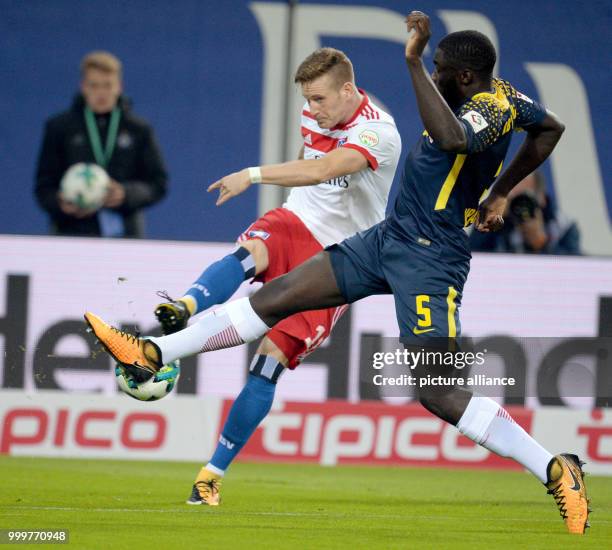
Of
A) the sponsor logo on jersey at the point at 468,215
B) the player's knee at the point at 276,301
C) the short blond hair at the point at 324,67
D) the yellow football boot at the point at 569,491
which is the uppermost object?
the short blond hair at the point at 324,67

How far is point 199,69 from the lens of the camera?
12.7 metres

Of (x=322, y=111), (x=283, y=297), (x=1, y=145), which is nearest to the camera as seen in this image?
(x=283, y=297)

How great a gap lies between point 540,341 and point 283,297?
15.1 ft

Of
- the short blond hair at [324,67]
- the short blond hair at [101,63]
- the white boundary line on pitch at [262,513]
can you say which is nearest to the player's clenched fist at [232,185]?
the short blond hair at [324,67]

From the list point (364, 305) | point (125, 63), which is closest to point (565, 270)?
point (364, 305)

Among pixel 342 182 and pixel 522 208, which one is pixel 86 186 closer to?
pixel 522 208

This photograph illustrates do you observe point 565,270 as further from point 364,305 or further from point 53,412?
point 53,412

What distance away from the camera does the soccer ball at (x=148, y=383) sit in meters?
6.25

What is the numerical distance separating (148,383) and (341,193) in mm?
1737

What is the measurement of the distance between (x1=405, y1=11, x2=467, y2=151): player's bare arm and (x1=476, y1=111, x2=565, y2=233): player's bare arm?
0.94 metres

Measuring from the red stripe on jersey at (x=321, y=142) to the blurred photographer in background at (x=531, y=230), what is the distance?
411cm

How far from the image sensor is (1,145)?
12.4 meters

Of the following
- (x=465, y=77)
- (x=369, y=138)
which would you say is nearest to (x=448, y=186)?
(x=465, y=77)

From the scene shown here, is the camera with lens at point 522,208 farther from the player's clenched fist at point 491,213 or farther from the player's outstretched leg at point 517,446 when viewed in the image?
the player's outstretched leg at point 517,446
